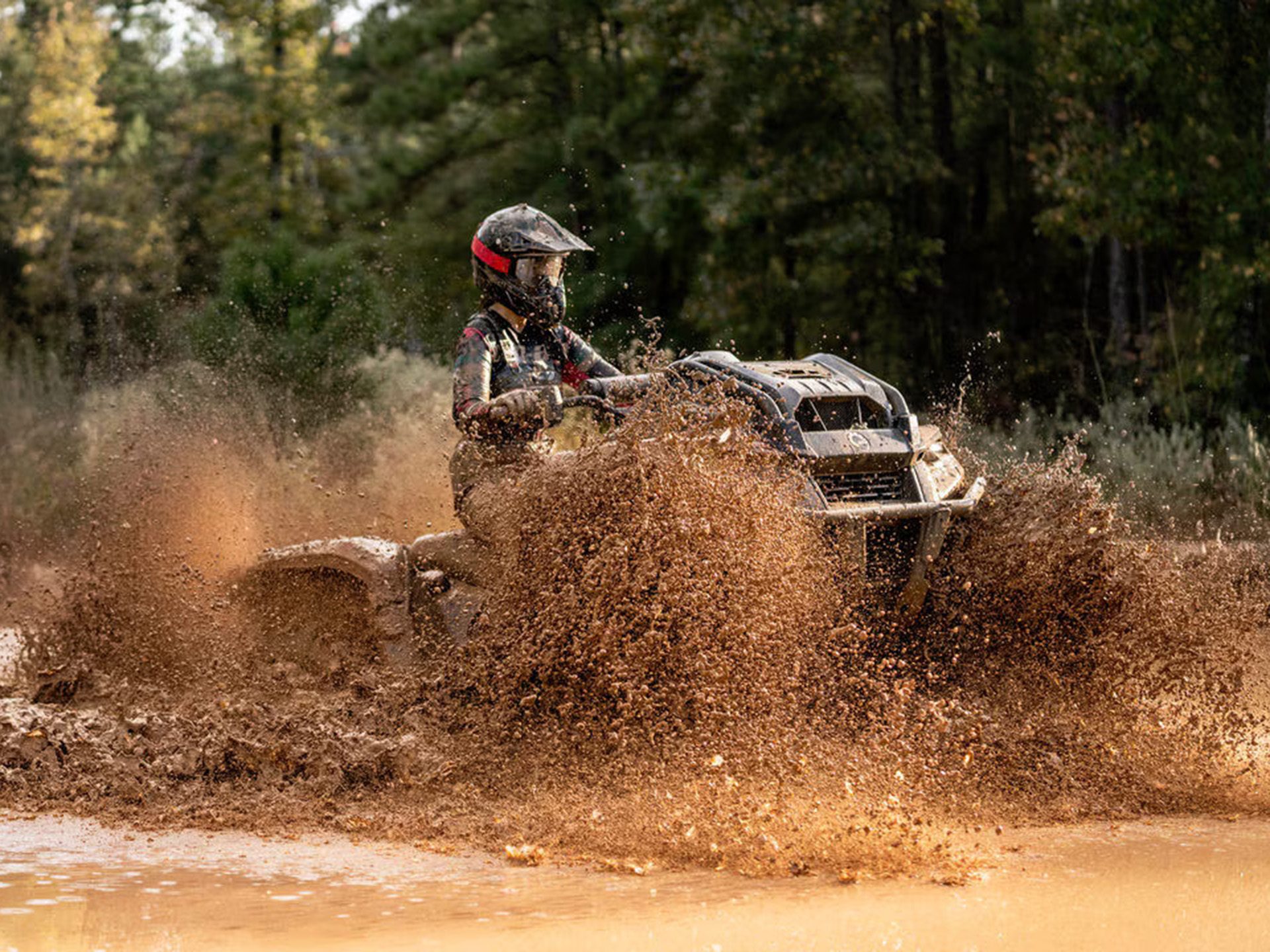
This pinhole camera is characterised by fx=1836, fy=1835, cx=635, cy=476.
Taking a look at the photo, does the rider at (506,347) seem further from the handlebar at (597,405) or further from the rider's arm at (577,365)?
the handlebar at (597,405)

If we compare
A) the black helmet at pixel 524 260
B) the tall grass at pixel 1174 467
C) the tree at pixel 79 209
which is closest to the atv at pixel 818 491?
the black helmet at pixel 524 260

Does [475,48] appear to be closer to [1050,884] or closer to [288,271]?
[288,271]

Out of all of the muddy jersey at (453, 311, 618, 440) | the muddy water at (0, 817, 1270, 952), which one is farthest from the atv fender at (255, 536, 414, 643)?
the muddy water at (0, 817, 1270, 952)

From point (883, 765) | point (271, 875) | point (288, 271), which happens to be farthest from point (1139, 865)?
point (288, 271)

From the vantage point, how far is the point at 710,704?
6.50 metres

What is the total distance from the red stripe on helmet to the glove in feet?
2.54

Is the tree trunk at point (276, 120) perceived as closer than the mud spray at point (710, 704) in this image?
No

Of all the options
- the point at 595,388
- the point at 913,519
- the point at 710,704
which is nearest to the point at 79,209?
the point at 595,388

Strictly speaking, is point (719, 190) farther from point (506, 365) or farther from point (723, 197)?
point (506, 365)

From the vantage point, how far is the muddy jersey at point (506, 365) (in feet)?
24.3

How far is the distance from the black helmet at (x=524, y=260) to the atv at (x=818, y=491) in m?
0.60

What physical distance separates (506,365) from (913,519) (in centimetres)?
188

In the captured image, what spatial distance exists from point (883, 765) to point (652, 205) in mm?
17501

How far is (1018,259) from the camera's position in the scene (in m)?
24.6
